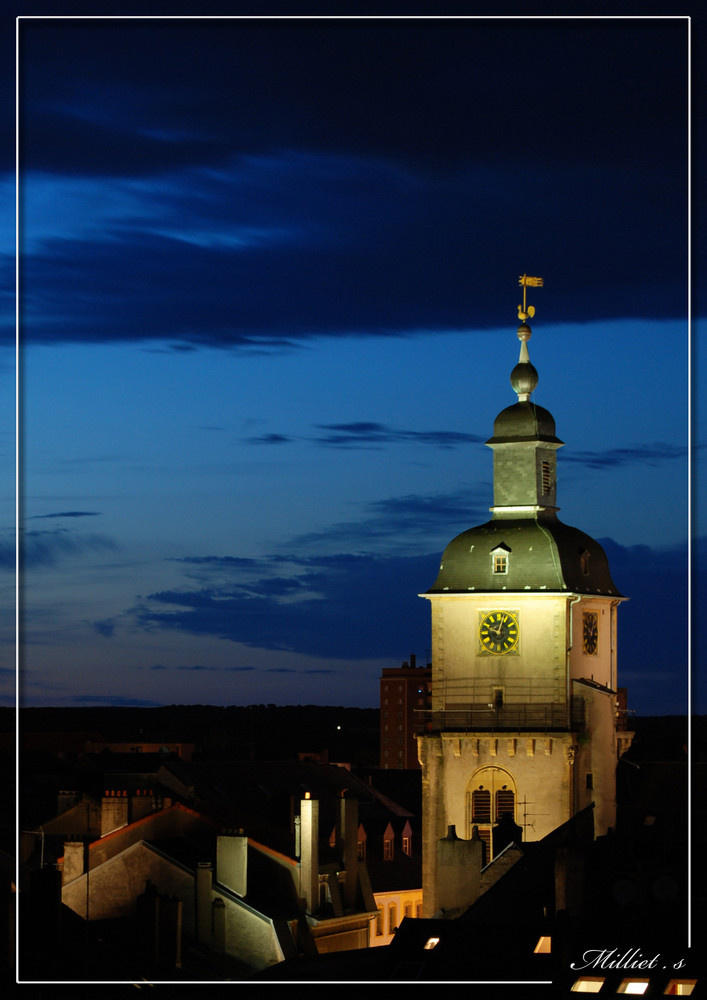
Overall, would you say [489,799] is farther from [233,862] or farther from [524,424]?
[233,862]

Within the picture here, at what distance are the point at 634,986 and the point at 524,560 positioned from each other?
28.7 m

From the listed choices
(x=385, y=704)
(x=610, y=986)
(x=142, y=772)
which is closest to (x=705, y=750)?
(x=610, y=986)

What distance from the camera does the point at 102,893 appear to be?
44.9m

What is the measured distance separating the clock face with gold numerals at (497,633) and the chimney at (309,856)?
6530mm

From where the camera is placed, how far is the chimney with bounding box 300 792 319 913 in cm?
5012

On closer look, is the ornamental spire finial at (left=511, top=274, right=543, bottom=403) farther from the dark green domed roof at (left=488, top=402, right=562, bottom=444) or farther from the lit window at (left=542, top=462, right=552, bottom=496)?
the lit window at (left=542, top=462, right=552, bottom=496)

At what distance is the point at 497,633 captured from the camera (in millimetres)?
56125

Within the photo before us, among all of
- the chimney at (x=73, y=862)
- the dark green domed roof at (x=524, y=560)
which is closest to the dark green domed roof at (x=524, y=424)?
the dark green domed roof at (x=524, y=560)

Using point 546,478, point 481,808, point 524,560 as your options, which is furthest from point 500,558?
point 481,808

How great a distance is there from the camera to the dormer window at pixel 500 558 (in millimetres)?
55250

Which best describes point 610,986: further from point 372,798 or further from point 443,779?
point 372,798

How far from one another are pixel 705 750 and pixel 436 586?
15.5m

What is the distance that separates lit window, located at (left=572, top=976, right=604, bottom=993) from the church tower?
25.8 metres

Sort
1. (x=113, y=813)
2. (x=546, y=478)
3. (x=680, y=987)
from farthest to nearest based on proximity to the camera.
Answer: (x=546, y=478) → (x=113, y=813) → (x=680, y=987)
